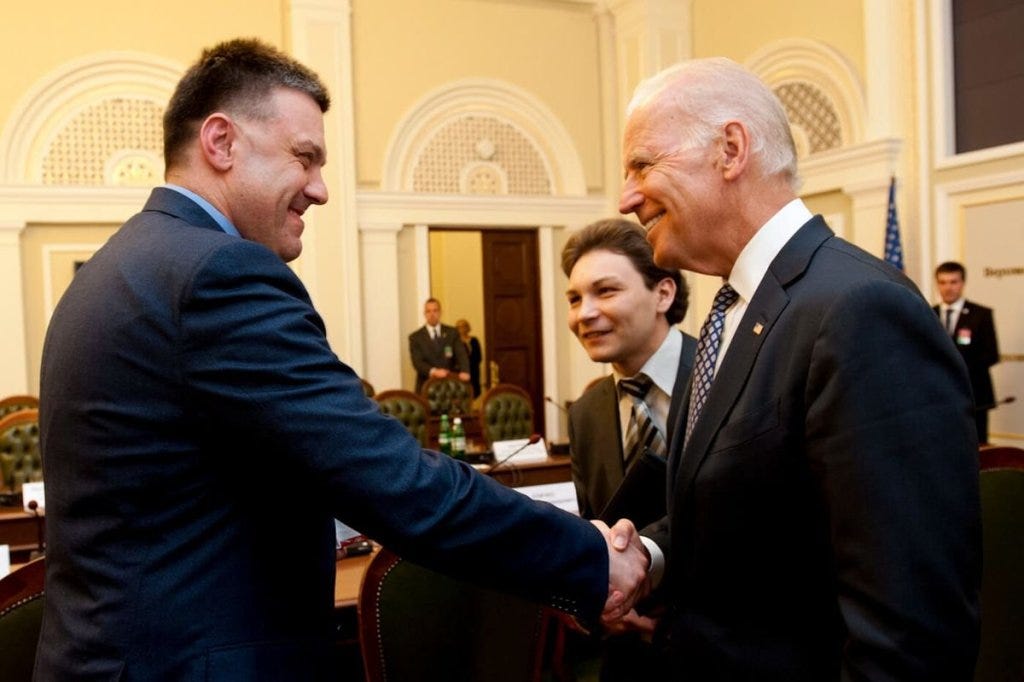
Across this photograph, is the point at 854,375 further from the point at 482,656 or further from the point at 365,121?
the point at 365,121

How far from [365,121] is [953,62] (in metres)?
5.35

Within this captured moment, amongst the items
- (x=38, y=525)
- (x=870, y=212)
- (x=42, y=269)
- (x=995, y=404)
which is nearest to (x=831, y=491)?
(x=38, y=525)

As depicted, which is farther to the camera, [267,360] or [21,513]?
[21,513]

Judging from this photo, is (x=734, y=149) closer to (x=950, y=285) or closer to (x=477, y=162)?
(x=950, y=285)

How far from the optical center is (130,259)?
1.30 m

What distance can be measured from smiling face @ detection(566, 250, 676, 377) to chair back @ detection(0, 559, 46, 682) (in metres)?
1.28

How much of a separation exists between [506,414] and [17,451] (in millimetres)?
3186

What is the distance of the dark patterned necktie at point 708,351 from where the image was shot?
1471 mm

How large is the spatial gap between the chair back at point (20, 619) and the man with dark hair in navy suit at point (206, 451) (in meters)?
0.54

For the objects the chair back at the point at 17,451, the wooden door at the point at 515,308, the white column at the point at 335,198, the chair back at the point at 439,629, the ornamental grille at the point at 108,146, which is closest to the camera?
the chair back at the point at 439,629

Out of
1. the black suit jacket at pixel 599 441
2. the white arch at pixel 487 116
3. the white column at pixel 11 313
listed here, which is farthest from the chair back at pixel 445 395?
the black suit jacket at pixel 599 441

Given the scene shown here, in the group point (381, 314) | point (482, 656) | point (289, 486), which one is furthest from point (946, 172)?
point (289, 486)

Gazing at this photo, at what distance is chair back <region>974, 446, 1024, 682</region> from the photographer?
232 cm

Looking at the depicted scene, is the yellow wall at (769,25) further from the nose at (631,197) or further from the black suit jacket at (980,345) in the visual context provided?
the nose at (631,197)
